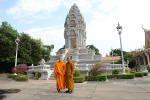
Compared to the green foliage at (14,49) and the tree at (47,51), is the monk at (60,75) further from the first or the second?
the tree at (47,51)

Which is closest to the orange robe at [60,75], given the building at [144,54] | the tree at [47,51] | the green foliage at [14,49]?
the green foliage at [14,49]

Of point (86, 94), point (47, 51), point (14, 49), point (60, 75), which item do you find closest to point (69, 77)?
point (60, 75)

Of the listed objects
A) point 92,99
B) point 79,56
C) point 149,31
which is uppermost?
point 149,31

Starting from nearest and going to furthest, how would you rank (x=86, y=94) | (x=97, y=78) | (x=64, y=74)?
(x=86, y=94), (x=64, y=74), (x=97, y=78)

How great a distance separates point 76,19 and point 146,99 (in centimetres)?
4759

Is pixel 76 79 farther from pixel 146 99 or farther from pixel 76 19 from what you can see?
pixel 76 19

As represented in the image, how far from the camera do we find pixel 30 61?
187 ft

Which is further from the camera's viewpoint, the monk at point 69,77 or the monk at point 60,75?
the monk at point 60,75

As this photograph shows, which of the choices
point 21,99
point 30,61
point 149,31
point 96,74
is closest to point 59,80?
point 21,99

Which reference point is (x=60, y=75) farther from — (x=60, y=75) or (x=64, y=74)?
(x=64, y=74)

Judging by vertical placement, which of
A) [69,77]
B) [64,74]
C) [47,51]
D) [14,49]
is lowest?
[69,77]

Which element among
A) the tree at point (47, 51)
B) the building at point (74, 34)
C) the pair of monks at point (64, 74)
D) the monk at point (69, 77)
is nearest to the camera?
the monk at point (69, 77)

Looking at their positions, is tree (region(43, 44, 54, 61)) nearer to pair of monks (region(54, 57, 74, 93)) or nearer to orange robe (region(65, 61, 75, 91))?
pair of monks (region(54, 57, 74, 93))

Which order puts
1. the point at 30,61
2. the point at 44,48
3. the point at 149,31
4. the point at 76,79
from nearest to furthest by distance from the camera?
the point at 76,79 → the point at 30,61 → the point at 44,48 → the point at 149,31
